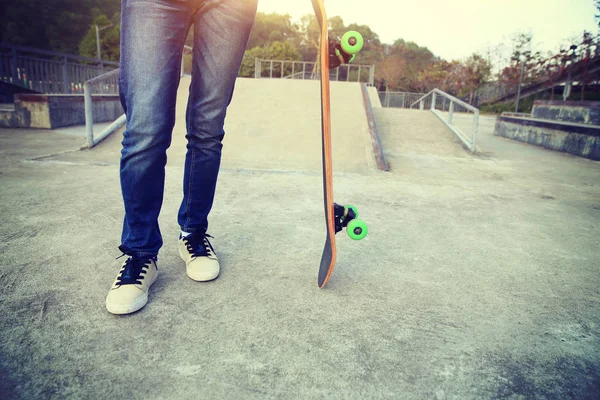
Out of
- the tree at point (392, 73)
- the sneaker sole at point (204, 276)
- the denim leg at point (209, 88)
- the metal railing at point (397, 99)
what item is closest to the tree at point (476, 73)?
the metal railing at point (397, 99)

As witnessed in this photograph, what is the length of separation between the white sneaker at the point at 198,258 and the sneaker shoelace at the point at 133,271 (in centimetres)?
19

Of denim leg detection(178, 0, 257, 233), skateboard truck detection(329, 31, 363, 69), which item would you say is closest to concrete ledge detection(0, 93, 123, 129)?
denim leg detection(178, 0, 257, 233)

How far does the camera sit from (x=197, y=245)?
171 centimetres

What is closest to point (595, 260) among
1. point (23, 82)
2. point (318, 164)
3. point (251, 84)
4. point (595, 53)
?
point (318, 164)

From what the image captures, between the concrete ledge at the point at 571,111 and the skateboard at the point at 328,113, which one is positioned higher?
the concrete ledge at the point at 571,111

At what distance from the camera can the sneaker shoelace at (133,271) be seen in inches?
55.7

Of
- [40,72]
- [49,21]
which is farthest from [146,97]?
[49,21]

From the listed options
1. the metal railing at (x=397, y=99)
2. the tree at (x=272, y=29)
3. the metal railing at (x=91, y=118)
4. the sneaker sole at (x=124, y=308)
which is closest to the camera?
the sneaker sole at (x=124, y=308)

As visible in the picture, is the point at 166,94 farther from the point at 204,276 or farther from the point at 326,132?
the point at 204,276

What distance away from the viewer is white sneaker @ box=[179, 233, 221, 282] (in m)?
1.60

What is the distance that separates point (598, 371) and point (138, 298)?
1472 millimetres

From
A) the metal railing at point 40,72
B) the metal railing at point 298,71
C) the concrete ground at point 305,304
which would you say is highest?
the metal railing at point 298,71

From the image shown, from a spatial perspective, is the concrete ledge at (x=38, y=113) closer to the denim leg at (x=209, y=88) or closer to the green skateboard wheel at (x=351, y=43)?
the denim leg at (x=209, y=88)

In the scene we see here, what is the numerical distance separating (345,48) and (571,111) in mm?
9793
